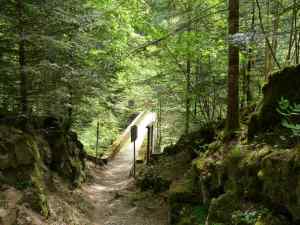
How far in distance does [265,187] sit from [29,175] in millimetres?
5476

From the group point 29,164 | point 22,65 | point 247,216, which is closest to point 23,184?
point 29,164

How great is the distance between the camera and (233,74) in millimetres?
7254

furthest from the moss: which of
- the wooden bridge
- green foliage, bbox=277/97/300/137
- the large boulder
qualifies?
the wooden bridge

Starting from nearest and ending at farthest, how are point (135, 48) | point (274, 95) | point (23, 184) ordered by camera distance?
1. point (274, 95)
2. point (23, 184)
3. point (135, 48)

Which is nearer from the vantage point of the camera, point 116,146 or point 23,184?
point 23,184

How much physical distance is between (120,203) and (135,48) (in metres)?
5.01

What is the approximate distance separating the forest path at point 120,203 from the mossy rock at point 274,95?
12.0ft

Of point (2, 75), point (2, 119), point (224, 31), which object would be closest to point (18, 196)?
point (2, 119)

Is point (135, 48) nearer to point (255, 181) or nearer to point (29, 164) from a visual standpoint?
point (29, 164)

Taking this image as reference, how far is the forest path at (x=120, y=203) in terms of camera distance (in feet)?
29.2

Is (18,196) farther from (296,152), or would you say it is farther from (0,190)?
(296,152)

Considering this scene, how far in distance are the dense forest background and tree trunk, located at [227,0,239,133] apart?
0.02m

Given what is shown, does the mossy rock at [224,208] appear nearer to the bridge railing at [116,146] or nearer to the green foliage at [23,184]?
the green foliage at [23,184]

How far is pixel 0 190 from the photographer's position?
676 centimetres
